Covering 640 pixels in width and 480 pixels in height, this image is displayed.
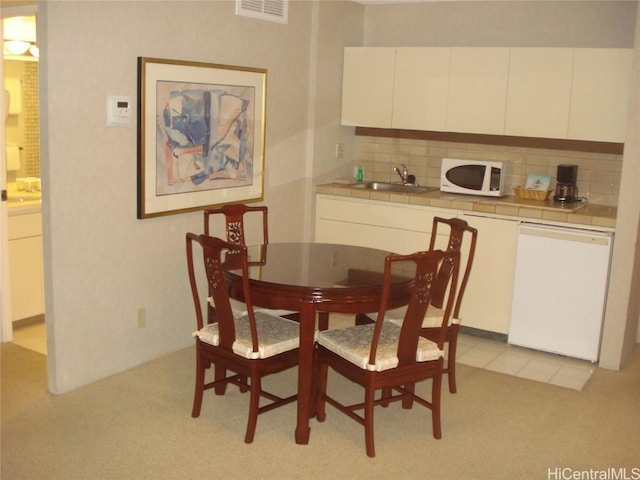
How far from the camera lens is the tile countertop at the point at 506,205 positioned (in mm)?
4586

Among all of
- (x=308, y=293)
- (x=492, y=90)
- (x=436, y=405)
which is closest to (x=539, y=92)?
(x=492, y=90)

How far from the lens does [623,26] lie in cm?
490

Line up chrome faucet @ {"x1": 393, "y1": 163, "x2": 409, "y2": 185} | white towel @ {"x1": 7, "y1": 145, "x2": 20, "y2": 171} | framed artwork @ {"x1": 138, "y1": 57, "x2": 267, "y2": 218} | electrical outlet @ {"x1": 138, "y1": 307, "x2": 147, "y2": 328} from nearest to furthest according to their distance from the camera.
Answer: framed artwork @ {"x1": 138, "y1": 57, "x2": 267, "y2": 218}, electrical outlet @ {"x1": 138, "y1": 307, "x2": 147, "y2": 328}, white towel @ {"x1": 7, "y1": 145, "x2": 20, "y2": 171}, chrome faucet @ {"x1": 393, "y1": 163, "x2": 409, "y2": 185}

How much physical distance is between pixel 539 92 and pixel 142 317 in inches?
118

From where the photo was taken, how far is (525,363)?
15.2ft

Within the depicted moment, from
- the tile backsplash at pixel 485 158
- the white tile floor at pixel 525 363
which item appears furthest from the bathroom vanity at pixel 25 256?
the white tile floor at pixel 525 363

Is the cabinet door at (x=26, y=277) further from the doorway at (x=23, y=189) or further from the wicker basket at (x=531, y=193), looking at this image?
the wicker basket at (x=531, y=193)

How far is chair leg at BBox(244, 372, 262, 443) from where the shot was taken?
131 inches

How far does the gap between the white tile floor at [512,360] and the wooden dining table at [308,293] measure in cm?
137

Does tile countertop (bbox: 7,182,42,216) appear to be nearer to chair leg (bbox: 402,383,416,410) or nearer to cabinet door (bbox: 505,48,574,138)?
chair leg (bbox: 402,383,416,410)

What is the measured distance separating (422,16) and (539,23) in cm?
93

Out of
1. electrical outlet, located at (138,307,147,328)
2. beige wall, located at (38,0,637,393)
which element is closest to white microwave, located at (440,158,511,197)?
beige wall, located at (38,0,637,393)

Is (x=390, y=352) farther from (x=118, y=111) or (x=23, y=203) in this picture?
(x=23, y=203)

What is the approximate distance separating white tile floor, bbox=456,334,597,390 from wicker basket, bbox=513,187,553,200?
1060mm
